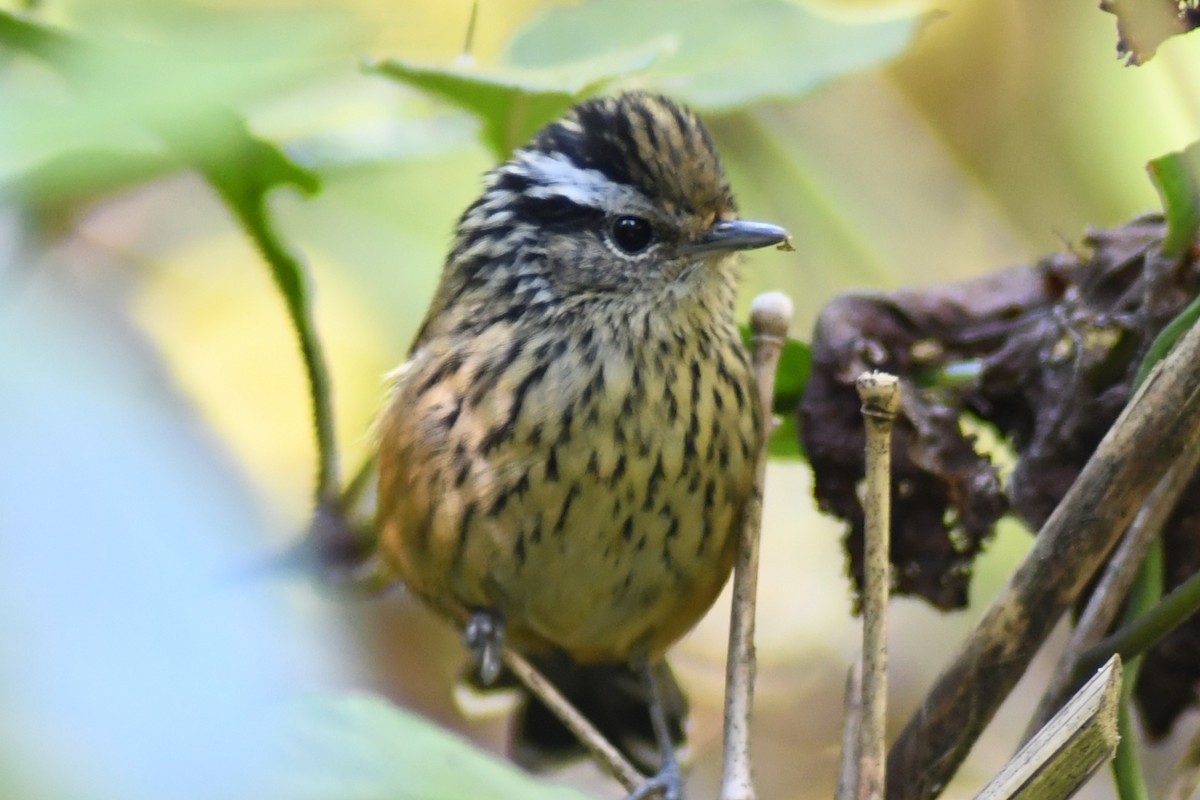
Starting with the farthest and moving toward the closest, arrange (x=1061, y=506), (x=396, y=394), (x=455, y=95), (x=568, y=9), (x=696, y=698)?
(x=696, y=698), (x=396, y=394), (x=568, y=9), (x=455, y=95), (x=1061, y=506)

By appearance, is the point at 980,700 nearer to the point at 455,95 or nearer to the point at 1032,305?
the point at 1032,305

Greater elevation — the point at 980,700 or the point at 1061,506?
the point at 1061,506

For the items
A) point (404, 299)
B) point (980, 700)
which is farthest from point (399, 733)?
point (404, 299)

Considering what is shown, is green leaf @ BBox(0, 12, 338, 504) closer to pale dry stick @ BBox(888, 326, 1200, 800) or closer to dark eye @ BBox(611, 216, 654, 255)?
dark eye @ BBox(611, 216, 654, 255)

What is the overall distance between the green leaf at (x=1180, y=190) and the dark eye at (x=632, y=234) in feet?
2.89

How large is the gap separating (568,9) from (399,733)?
5.75ft

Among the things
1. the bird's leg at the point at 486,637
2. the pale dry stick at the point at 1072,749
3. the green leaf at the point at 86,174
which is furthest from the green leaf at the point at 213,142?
the pale dry stick at the point at 1072,749

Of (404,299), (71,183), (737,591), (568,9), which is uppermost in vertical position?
(568,9)

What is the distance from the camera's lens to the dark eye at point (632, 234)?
2.44 m

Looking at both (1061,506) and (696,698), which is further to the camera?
(696,698)

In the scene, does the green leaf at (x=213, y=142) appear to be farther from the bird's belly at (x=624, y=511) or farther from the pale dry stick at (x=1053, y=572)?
the pale dry stick at (x=1053, y=572)

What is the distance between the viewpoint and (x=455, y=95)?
2238mm

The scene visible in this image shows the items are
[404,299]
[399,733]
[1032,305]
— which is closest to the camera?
[399,733]

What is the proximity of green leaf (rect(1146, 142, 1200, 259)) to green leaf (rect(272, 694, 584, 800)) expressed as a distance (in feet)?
3.79
